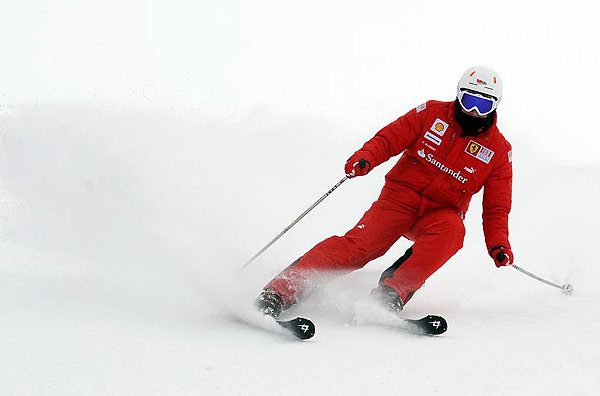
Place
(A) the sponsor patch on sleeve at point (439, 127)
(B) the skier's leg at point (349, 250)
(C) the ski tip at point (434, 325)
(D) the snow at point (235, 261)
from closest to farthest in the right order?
1. (D) the snow at point (235, 261)
2. (C) the ski tip at point (434, 325)
3. (B) the skier's leg at point (349, 250)
4. (A) the sponsor patch on sleeve at point (439, 127)

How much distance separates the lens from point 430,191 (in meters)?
4.74

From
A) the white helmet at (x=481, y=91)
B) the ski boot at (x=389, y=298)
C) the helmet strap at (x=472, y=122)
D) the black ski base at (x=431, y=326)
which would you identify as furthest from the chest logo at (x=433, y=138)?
the black ski base at (x=431, y=326)

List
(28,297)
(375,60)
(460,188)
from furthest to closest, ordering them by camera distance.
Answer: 1. (375,60)
2. (460,188)
3. (28,297)

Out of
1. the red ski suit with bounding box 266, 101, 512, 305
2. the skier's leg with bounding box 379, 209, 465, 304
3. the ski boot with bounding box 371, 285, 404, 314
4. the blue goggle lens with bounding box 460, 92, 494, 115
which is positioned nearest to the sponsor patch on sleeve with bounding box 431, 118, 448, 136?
the red ski suit with bounding box 266, 101, 512, 305

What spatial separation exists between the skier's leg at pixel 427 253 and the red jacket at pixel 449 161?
16cm

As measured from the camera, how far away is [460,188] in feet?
15.5

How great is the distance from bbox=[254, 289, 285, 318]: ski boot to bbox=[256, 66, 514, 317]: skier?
24 centimetres

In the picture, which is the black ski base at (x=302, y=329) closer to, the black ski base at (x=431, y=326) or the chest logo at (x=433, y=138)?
the black ski base at (x=431, y=326)

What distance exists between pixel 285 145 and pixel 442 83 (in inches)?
414

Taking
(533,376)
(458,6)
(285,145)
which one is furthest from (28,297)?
(458,6)

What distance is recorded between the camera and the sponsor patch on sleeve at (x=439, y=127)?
4.69 metres

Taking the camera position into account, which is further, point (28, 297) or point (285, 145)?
point (285, 145)

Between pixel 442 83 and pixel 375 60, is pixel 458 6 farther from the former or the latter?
pixel 442 83

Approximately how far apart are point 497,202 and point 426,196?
17.1 inches
